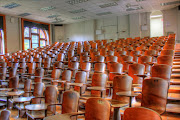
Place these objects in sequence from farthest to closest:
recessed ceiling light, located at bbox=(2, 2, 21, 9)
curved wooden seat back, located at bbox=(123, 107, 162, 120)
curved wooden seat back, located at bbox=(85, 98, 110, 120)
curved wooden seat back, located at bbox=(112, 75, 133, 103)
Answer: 1. recessed ceiling light, located at bbox=(2, 2, 21, 9)
2. curved wooden seat back, located at bbox=(112, 75, 133, 103)
3. curved wooden seat back, located at bbox=(85, 98, 110, 120)
4. curved wooden seat back, located at bbox=(123, 107, 162, 120)

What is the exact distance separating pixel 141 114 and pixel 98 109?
1.88ft

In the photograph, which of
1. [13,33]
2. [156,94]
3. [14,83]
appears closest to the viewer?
[156,94]

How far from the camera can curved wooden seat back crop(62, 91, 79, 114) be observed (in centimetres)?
222

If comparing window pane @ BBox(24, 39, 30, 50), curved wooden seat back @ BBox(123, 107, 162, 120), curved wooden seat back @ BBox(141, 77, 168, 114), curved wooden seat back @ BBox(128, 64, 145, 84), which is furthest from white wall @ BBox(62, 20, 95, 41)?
curved wooden seat back @ BBox(123, 107, 162, 120)

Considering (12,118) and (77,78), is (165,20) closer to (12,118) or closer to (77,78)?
(77,78)

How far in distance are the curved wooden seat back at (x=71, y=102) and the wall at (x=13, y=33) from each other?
10511 mm

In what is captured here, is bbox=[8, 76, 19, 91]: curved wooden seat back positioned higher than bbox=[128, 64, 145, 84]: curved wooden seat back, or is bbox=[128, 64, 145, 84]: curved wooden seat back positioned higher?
bbox=[128, 64, 145, 84]: curved wooden seat back

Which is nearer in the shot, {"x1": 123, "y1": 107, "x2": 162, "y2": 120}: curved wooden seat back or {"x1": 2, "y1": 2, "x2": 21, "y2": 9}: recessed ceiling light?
{"x1": 123, "y1": 107, "x2": 162, "y2": 120}: curved wooden seat back

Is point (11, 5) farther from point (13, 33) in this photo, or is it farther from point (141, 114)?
point (141, 114)

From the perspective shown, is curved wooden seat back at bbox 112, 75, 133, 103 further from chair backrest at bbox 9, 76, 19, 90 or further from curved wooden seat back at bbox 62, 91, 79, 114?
chair backrest at bbox 9, 76, 19, 90

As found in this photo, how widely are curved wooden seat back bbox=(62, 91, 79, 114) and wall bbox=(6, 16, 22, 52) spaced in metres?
10.5

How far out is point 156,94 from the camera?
2.05 metres

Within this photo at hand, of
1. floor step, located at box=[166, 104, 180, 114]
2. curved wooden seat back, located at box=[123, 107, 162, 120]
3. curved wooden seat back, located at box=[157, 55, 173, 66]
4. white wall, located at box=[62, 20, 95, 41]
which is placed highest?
white wall, located at box=[62, 20, 95, 41]

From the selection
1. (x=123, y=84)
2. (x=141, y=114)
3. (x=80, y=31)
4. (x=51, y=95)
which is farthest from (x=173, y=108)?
(x=80, y=31)
